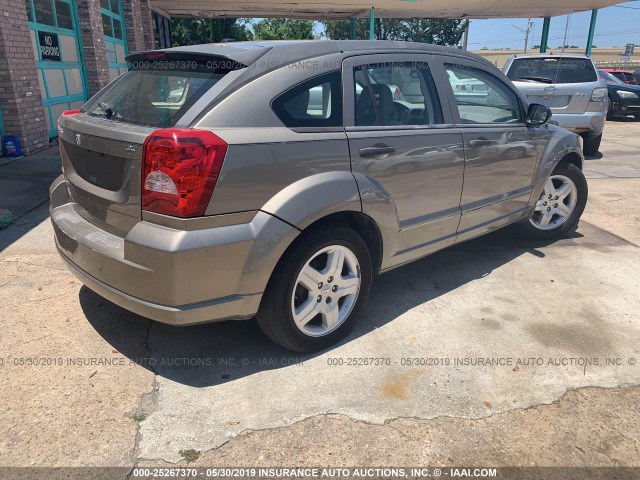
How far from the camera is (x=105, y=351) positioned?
10.0ft

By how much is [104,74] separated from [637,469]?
12136 millimetres

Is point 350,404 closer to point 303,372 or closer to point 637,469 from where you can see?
point 303,372

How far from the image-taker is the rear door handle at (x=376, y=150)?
9.87 ft

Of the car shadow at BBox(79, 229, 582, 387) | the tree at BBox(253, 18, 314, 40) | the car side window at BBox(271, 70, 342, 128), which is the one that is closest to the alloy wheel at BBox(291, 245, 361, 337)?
the car shadow at BBox(79, 229, 582, 387)

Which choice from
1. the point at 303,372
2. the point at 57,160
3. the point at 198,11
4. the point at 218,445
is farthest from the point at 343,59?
the point at 198,11

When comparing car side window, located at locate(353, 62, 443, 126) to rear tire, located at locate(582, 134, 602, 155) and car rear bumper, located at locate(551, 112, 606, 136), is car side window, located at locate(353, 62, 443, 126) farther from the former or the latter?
rear tire, located at locate(582, 134, 602, 155)

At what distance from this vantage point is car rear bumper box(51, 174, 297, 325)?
2414mm

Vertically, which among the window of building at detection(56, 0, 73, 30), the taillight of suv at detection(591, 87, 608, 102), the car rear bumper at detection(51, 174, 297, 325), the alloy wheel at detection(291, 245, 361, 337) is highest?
the window of building at detection(56, 0, 73, 30)

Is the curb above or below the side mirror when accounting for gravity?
below

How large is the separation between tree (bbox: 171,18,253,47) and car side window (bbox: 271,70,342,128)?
2155 cm

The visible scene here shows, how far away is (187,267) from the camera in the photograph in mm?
2412

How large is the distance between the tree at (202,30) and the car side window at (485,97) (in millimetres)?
20600

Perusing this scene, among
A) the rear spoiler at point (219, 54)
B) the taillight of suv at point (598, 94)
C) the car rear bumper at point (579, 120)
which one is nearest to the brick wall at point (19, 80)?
the rear spoiler at point (219, 54)

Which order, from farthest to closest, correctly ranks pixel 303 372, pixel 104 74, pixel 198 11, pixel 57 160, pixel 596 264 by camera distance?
pixel 198 11 → pixel 104 74 → pixel 57 160 → pixel 596 264 → pixel 303 372
